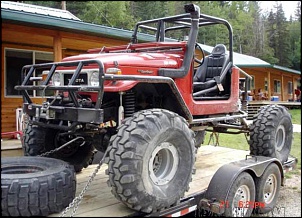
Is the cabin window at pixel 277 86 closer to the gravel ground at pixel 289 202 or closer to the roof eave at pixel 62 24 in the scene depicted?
the roof eave at pixel 62 24

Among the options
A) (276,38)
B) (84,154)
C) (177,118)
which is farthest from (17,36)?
(276,38)

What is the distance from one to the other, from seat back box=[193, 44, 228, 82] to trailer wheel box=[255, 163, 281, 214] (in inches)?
72.3

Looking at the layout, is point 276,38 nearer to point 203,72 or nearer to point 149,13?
point 149,13

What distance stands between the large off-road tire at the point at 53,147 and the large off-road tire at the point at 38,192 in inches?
48.5

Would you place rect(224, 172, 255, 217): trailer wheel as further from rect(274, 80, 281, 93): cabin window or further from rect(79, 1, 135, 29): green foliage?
rect(274, 80, 281, 93): cabin window

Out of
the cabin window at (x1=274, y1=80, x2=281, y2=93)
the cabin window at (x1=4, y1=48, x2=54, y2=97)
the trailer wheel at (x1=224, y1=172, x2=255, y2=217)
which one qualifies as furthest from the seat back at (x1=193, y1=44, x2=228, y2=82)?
the cabin window at (x1=274, y1=80, x2=281, y2=93)

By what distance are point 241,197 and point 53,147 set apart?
98.2 inches

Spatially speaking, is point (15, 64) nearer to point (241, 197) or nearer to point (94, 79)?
point (94, 79)

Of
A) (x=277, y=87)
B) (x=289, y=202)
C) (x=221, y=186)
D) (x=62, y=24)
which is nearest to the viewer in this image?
(x=221, y=186)

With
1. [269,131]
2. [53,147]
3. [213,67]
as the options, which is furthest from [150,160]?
[213,67]

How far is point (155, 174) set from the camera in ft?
11.9

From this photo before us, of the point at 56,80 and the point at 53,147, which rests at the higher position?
the point at 56,80

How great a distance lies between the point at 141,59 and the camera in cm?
409

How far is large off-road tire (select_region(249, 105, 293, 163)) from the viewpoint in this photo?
5492 mm
